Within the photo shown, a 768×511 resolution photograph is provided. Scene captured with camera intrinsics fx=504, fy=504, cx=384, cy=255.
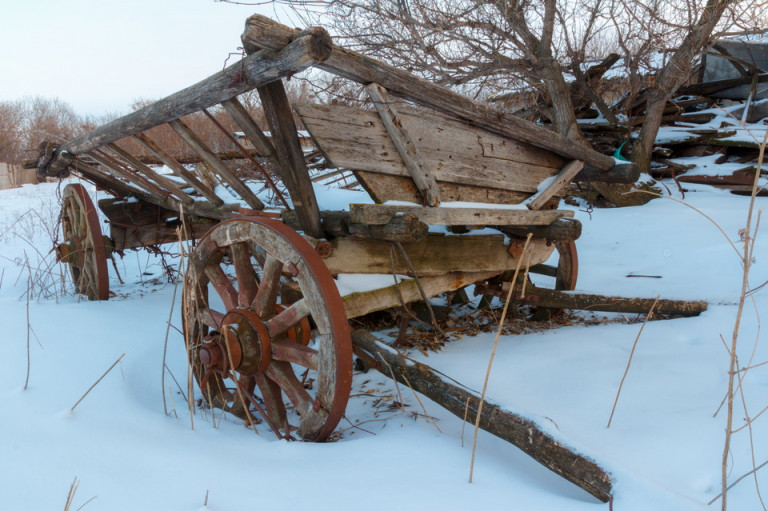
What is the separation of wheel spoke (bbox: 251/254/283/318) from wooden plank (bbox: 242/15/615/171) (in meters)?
0.86

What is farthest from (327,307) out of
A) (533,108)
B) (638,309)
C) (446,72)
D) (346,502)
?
(533,108)

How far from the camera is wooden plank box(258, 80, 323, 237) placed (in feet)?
7.24

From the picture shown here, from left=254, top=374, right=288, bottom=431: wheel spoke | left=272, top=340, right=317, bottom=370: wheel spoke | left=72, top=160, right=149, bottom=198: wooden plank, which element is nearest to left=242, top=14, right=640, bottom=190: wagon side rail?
left=272, top=340, right=317, bottom=370: wheel spoke

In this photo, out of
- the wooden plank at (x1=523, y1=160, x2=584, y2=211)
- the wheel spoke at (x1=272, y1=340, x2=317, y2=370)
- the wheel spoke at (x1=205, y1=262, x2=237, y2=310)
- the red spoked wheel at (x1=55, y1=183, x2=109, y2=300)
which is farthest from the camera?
the red spoked wheel at (x1=55, y1=183, x2=109, y2=300)

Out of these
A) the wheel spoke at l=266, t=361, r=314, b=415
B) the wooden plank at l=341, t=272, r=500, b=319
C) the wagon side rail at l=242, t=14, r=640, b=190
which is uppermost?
the wagon side rail at l=242, t=14, r=640, b=190

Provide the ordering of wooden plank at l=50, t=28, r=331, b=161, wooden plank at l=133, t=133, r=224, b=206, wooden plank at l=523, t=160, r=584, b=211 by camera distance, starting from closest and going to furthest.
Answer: wooden plank at l=50, t=28, r=331, b=161
wooden plank at l=523, t=160, r=584, b=211
wooden plank at l=133, t=133, r=224, b=206

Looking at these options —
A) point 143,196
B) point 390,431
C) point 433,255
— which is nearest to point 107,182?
point 143,196

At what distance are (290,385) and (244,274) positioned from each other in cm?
60

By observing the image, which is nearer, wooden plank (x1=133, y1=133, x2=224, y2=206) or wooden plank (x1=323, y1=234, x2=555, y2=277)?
wooden plank (x1=323, y1=234, x2=555, y2=277)

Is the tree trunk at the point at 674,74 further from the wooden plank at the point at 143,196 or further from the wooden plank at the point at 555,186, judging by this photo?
the wooden plank at the point at 143,196

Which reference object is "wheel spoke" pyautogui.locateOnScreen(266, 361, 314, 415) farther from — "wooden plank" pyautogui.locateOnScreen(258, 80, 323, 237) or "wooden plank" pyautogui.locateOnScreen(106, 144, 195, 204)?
"wooden plank" pyautogui.locateOnScreen(106, 144, 195, 204)

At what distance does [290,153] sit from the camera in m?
2.34

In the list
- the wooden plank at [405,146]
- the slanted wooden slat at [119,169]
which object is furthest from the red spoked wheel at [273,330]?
the slanted wooden slat at [119,169]

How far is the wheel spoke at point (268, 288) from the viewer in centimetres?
225
